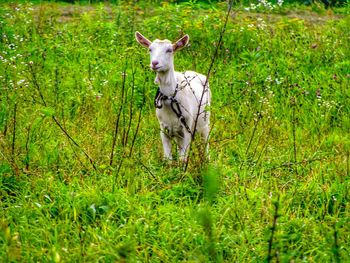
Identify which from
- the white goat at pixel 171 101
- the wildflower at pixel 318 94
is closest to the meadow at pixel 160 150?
the wildflower at pixel 318 94

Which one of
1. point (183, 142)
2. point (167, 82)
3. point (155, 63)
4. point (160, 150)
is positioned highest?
point (155, 63)

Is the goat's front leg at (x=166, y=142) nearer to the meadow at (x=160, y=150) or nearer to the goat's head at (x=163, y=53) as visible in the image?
the meadow at (x=160, y=150)

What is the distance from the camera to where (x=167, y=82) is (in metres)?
7.17

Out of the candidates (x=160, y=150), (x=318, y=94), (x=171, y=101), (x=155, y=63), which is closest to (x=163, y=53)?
(x=155, y=63)

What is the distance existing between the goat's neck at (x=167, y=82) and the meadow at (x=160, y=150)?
1.18ft

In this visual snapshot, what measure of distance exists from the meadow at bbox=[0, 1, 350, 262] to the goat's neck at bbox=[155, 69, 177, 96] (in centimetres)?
36

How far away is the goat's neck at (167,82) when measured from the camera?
23.4 feet

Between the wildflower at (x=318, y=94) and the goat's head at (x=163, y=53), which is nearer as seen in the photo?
the goat's head at (x=163, y=53)

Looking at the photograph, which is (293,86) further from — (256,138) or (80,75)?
(80,75)

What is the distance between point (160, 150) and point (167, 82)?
649 mm

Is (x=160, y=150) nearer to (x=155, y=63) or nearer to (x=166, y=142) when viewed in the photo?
(x=166, y=142)

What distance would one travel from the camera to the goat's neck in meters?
7.14

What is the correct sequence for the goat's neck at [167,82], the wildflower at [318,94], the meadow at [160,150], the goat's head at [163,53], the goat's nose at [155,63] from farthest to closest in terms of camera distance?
1. the wildflower at [318,94]
2. the goat's neck at [167,82]
3. the goat's head at [163,53]
4. the goat's nose at [155,63]
5. the meadow at [160,150]

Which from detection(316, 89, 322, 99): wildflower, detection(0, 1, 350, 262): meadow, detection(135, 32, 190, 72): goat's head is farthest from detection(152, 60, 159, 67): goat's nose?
detection(316, 89, 322, 99): wildflower
